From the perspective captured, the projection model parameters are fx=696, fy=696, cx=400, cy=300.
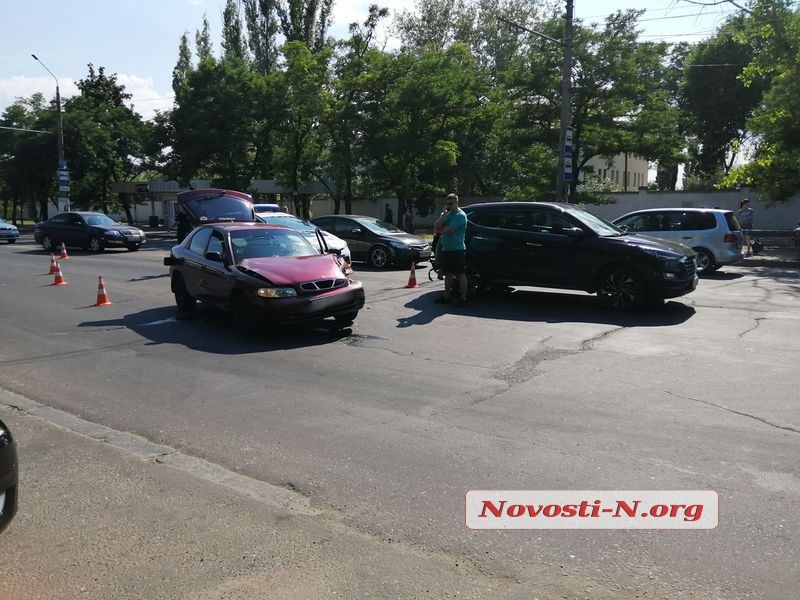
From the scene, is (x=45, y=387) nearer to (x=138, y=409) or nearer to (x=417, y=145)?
(x=138, y=409)

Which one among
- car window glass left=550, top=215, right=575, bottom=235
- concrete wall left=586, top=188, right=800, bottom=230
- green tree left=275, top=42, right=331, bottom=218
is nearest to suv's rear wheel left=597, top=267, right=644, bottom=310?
car window glass left=550, top=215, right=575, bottom=235

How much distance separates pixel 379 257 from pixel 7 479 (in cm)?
1598

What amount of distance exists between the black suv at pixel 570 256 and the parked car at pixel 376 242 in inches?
239

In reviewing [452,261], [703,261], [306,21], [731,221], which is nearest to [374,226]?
[452,261]

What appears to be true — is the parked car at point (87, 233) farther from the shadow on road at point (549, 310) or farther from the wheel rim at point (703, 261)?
the wheel rim at point (703, 261)

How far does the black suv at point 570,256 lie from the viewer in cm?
1081

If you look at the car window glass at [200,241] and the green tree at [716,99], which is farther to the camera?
the green tree at [716,99]

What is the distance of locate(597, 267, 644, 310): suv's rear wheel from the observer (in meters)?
10.9

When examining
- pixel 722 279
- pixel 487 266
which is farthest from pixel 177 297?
pixel 722 279

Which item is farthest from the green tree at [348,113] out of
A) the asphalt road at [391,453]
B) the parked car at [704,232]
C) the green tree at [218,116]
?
the asphalt road at [391,453]

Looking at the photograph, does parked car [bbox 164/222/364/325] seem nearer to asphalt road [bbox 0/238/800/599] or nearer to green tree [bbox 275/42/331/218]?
asphalt road [bbox 0/238/800/599]

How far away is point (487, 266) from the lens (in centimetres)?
1247

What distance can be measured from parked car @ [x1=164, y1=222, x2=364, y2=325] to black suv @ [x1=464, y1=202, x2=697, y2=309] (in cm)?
327

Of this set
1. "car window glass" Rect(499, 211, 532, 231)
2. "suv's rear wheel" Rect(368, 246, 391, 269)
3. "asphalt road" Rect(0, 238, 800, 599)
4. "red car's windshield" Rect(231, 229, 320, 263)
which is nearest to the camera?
"asphalt road" Rect(0, 238, 800, 599)
